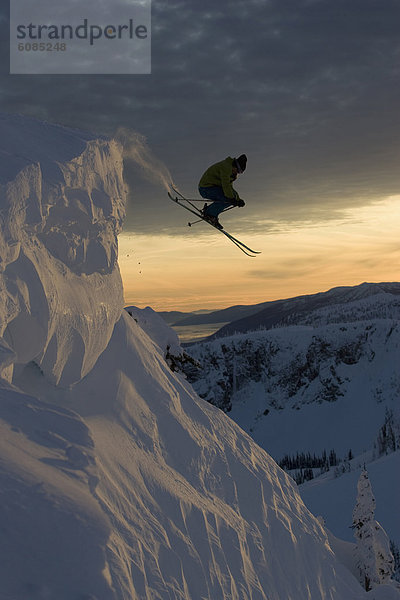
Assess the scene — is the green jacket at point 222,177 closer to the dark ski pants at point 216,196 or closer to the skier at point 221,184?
the skier at point 221,184

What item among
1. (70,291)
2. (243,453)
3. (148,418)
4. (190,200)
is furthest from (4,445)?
(190,200)

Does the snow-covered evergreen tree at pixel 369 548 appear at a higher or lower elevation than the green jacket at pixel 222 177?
lower

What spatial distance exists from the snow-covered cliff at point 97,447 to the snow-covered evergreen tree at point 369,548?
2860 millimetres

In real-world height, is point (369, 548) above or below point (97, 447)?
below

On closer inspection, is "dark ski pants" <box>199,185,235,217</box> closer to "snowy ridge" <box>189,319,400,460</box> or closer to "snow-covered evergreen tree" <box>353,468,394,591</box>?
"snow-covered evergreen tree" <box>353,468,394,591</box>

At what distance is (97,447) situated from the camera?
16.6ft

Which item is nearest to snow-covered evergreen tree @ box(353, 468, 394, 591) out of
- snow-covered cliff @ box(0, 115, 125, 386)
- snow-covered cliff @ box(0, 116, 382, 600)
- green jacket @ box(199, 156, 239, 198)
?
snow-covered cliff @ box(0, 116, 382, 600)

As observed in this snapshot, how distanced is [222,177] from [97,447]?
7.62 metres

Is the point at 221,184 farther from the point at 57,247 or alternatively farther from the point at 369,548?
the point at 369,548

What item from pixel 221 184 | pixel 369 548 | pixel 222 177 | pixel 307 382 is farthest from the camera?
pixel 307 382

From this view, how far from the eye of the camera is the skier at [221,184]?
11312 millimetres

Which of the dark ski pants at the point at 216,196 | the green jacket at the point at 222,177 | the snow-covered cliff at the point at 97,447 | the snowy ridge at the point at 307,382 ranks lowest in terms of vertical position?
the snowy ridge at the point at 307,382

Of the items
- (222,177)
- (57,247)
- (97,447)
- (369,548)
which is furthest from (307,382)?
(97,447)

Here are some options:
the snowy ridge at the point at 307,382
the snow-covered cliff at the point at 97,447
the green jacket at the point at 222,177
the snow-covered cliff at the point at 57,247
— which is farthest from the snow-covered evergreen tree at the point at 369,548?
the snowy ridge at the point at 307,382
